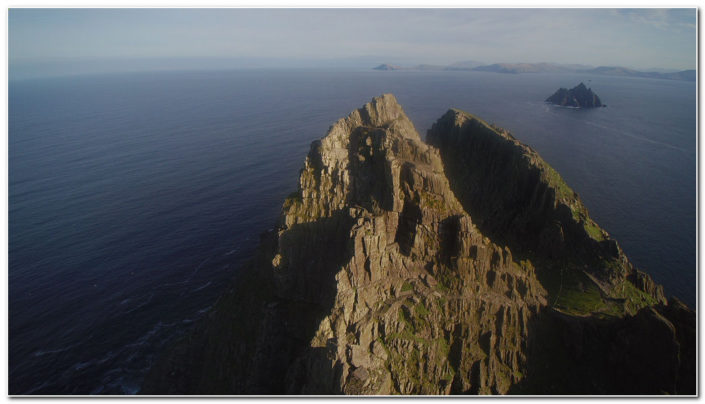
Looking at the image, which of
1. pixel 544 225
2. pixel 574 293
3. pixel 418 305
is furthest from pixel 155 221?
pixel 574 293

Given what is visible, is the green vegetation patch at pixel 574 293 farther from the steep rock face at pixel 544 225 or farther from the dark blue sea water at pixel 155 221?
the dark blue sea water at pixel 155 221

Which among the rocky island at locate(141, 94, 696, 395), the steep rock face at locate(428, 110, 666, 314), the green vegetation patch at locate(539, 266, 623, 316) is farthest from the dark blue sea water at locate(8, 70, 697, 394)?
the green vegetation patch at locate(539, 266, 623, 316)

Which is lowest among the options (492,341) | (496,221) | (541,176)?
(492,341)

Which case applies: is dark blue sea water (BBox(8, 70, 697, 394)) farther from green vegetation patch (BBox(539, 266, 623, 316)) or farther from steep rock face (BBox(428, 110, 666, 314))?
green vegetation patch (BBox(539, 266, 623, 316))

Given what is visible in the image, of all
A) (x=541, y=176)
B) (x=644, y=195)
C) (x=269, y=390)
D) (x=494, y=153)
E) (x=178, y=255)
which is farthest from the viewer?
(x=644, y=195)

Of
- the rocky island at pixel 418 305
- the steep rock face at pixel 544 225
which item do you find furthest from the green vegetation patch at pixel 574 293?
the rocky island at pixel 418 305

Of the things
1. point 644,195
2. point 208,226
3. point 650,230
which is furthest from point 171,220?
point 644,195

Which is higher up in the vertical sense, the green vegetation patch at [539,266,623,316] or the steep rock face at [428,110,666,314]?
the steep rock face at [428,110,666,314]

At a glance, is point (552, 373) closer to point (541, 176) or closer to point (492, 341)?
point (492, 341)
